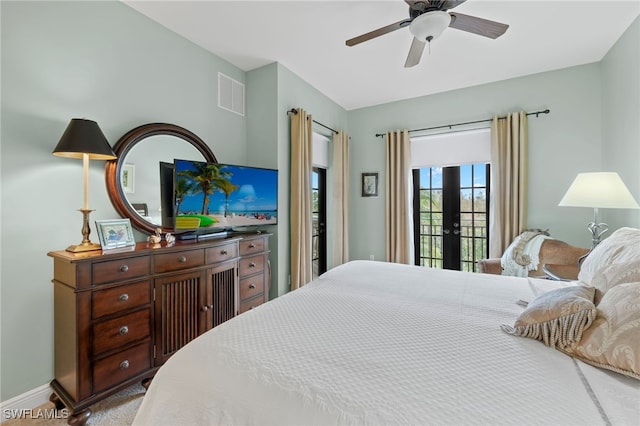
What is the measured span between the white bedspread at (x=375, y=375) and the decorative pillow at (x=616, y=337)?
40 millimetres

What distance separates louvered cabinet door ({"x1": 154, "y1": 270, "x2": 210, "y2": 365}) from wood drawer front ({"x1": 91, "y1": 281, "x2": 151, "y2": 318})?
75mm

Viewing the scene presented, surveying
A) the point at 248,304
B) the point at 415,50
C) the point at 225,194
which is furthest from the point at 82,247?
the point at 415,50

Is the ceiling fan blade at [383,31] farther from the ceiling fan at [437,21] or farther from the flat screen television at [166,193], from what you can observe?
the flat screen television at [166,193]

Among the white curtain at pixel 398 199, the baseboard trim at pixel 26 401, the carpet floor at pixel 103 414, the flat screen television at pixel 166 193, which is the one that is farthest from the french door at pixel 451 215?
the baseboard trim at pixel 26 401

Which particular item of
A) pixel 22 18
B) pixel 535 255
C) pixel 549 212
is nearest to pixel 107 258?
pixel 22 18

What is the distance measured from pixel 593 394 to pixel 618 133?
323 cm

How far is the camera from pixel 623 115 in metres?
2.60

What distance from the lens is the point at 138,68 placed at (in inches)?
89.6

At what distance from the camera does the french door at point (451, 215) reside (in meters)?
3.81

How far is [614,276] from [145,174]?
9.77ft

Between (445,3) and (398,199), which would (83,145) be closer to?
(445,3)

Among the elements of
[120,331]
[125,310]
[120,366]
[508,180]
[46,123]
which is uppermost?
[46,123]

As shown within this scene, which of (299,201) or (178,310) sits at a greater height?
(299,201)

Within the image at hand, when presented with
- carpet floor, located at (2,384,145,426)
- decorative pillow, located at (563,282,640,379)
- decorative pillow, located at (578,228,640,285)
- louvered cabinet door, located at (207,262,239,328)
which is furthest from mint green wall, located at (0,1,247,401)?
decorative pillow, located at (578,228,640,285)
